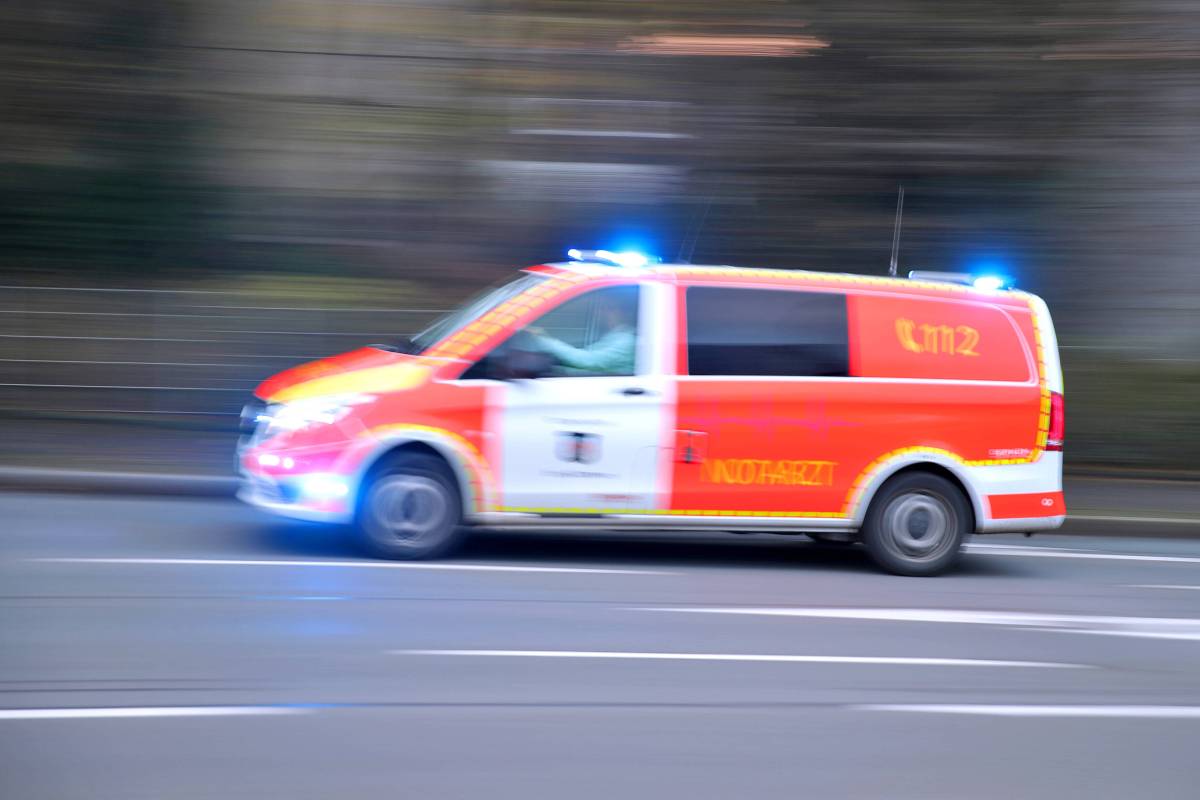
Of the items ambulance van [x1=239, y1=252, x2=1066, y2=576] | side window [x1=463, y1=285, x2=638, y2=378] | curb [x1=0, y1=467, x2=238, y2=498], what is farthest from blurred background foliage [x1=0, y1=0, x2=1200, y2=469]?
side window [x1=463, y1=285, x2=638, y2=378]

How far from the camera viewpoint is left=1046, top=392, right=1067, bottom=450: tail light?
870 cm

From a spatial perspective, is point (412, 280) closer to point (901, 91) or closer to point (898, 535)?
point (901, 91)

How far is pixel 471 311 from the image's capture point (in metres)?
8.55

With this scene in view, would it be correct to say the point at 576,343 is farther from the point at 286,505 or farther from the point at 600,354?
the point at 286,505

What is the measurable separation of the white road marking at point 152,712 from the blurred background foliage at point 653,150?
893 centimetres

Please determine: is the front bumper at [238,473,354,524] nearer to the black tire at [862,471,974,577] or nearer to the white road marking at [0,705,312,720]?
the white road marking at [0,705,312,720]

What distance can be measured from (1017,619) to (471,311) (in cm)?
355

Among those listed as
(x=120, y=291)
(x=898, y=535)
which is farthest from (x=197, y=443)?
(x=898, y=535)

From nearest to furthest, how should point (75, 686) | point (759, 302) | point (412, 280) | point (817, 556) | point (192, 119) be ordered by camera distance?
1. point (75, 686)
2. point (759, 302)
3. point (817, 556)
4. point (412, 280)
5. point (192, 119)

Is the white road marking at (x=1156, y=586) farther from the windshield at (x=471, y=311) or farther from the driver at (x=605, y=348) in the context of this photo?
the windshield at (x=471, y=311)

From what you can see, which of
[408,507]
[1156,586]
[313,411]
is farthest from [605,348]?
[1156,586]

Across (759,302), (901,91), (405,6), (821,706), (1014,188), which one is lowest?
(821,706)

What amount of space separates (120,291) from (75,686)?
24.6ft

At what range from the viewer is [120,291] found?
12328 mm
